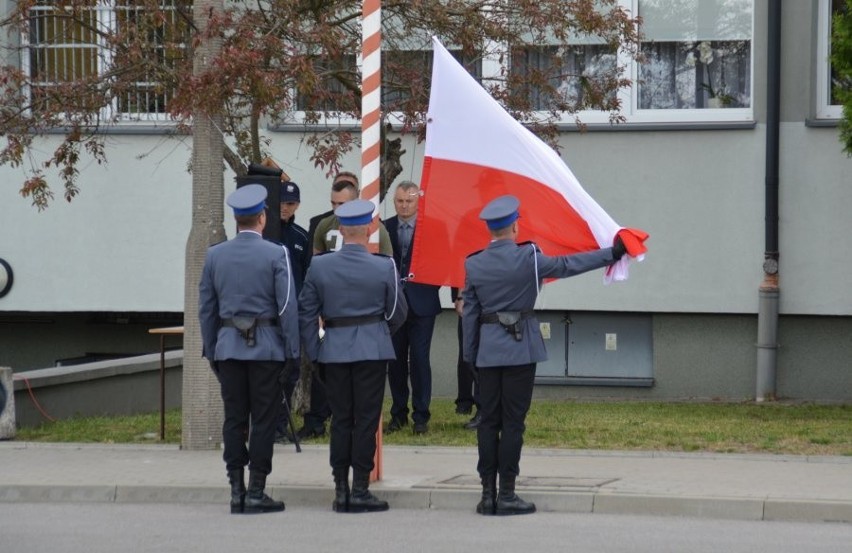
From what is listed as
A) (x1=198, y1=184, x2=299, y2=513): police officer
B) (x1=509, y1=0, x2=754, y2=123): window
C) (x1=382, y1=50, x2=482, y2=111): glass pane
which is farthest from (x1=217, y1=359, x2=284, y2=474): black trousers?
(x1=509, y1=0, x2=754, y2=123): window

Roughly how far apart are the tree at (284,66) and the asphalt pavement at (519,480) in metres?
2.60

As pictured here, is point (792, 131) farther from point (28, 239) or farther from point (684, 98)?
point (28, 239)

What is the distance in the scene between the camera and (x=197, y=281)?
485 inches


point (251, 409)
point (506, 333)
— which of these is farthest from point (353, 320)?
point (506, 333)

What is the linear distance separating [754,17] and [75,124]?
754 cm

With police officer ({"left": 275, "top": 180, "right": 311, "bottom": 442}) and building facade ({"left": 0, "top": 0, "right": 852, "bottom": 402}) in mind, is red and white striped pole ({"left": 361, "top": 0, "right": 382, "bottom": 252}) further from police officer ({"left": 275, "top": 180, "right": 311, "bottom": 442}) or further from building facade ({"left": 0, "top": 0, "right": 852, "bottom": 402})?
building facade ({"left": 0, "top": 0, "right": 852, "bottom": 402})

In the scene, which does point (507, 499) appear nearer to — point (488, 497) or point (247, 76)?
point (488, 497)

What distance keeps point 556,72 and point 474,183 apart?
→ 4.35 m

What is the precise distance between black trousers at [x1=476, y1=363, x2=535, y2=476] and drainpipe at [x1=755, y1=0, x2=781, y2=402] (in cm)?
750

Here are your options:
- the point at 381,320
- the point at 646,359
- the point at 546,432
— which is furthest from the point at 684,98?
the point at 381,320

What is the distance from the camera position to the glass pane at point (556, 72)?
45.8 feet

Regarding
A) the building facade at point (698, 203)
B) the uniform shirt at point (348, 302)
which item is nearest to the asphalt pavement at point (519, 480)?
the uniform shirt at point (348, 302)

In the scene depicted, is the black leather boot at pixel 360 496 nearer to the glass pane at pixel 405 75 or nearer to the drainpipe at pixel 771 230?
the glass pane at pixel 405 75

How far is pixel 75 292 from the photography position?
59.6 feet
